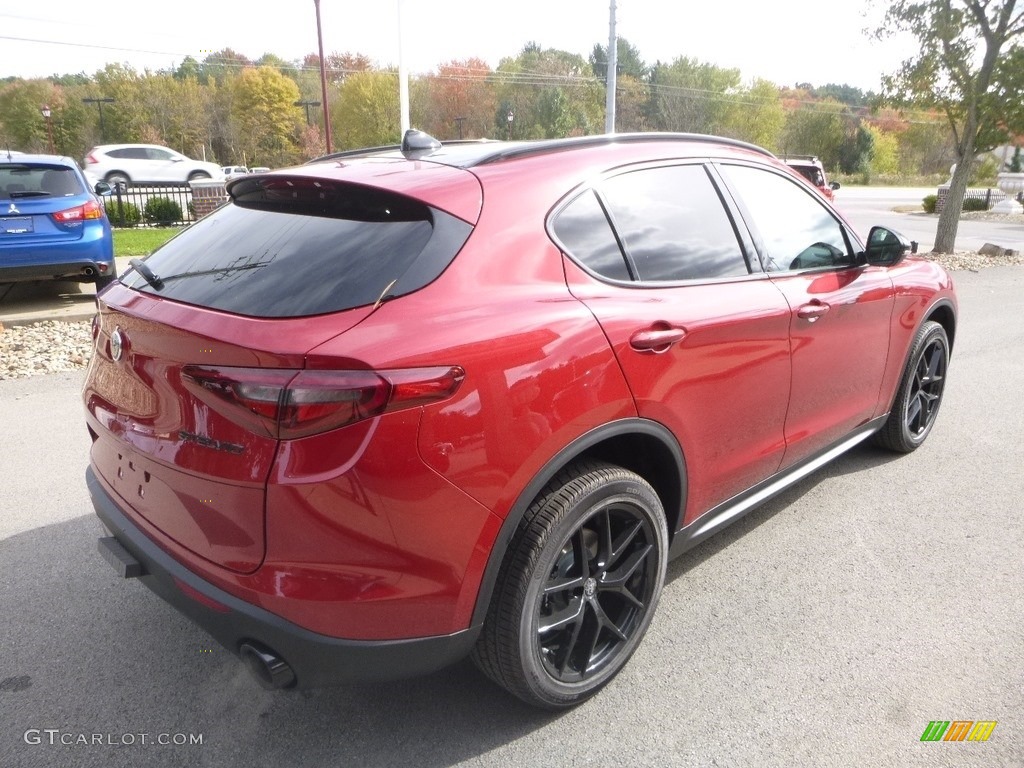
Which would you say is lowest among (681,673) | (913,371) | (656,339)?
(681,673)

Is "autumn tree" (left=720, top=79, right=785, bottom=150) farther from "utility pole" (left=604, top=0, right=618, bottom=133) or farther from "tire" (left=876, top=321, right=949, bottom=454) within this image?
"tire" (left=876, top=321, right=949, bottom=454)

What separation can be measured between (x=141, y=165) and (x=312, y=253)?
30.5 m

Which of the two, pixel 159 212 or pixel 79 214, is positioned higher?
pixel 79 214

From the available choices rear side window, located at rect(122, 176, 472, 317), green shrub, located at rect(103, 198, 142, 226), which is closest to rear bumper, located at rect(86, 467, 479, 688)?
rear side window, located at rect(122, 176, 472, 317)

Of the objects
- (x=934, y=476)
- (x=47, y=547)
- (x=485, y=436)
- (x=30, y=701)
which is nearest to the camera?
(x=485, y=436)

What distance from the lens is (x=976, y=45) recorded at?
44.9 feet

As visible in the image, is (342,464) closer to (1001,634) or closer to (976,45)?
(1001,634)

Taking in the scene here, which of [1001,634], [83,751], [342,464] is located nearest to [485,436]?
[342,464]

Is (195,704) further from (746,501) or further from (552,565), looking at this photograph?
(746,501)

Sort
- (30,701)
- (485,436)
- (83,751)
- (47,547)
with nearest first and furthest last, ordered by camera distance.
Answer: (485,436), (83,751), (30,701), (47,547)

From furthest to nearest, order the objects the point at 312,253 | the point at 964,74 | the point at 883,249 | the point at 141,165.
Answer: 1. the point at 141,165
2. the point at 964,74
3. the point at 883,249
4. the point at 312,253

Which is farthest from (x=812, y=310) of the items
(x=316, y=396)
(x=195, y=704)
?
(x=195, y=704)

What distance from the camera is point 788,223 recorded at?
3275 mm

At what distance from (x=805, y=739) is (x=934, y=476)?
96.8 inches
